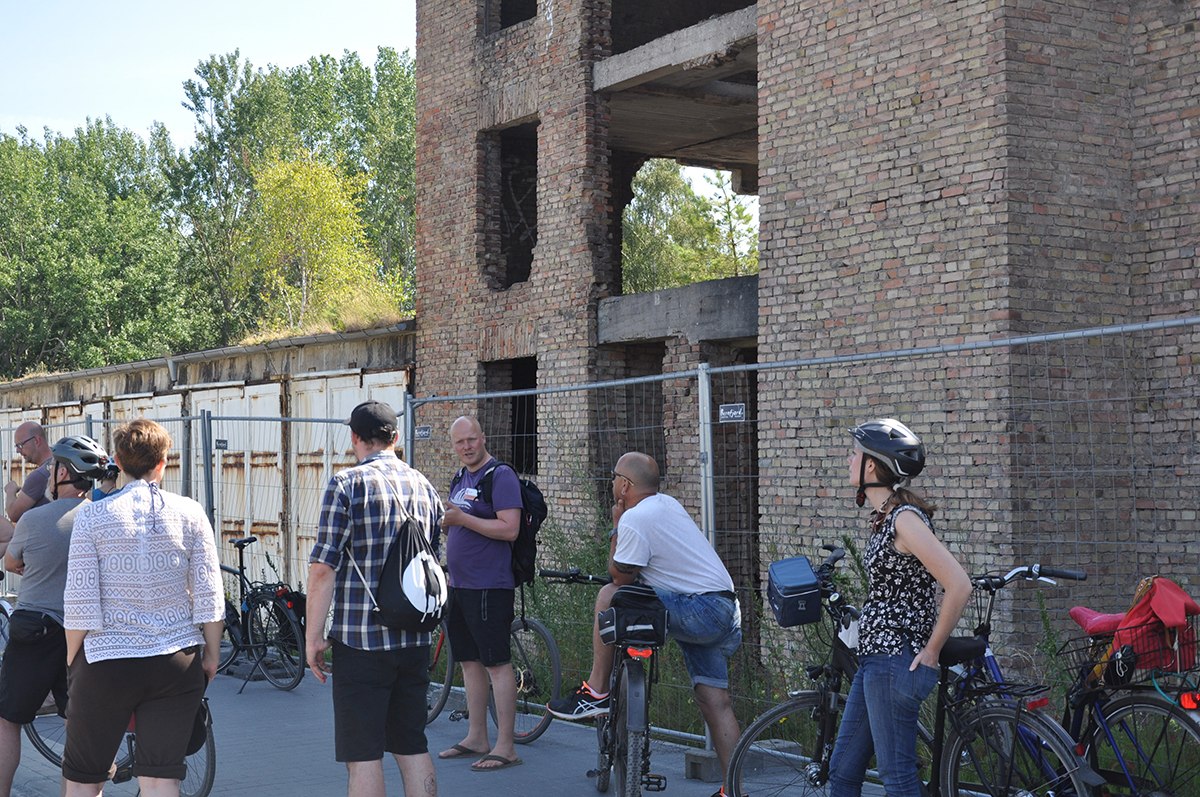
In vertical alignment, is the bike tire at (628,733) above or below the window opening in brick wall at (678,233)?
below

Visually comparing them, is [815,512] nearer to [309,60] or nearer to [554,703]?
[554,703]

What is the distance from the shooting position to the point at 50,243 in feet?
159

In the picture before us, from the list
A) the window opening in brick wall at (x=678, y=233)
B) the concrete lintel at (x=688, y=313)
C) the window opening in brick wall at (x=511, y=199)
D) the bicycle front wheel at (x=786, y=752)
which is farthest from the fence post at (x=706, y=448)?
the window opening in brick wall at (x=678, y=233)

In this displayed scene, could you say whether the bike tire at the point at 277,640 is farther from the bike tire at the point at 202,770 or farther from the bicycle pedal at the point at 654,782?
the bicycle pedal at the point at 654,782

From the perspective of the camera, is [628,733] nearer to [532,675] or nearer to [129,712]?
[129,712]

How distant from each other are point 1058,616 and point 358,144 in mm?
55150

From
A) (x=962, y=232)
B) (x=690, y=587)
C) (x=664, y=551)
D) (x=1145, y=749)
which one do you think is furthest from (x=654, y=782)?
(x=962, y=232)

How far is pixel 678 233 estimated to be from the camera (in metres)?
46.4

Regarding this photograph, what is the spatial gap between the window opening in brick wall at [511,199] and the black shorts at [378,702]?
1146 centimetres

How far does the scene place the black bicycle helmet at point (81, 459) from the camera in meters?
6.74

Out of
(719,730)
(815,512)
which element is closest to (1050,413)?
(815,512)

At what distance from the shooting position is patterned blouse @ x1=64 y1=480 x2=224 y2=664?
5207 mm

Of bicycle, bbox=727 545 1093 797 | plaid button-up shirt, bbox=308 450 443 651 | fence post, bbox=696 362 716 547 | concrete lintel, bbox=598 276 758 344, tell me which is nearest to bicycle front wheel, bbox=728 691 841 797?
bicycle, bbox=727 545 1093 797

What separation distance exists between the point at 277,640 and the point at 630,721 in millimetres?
5683
